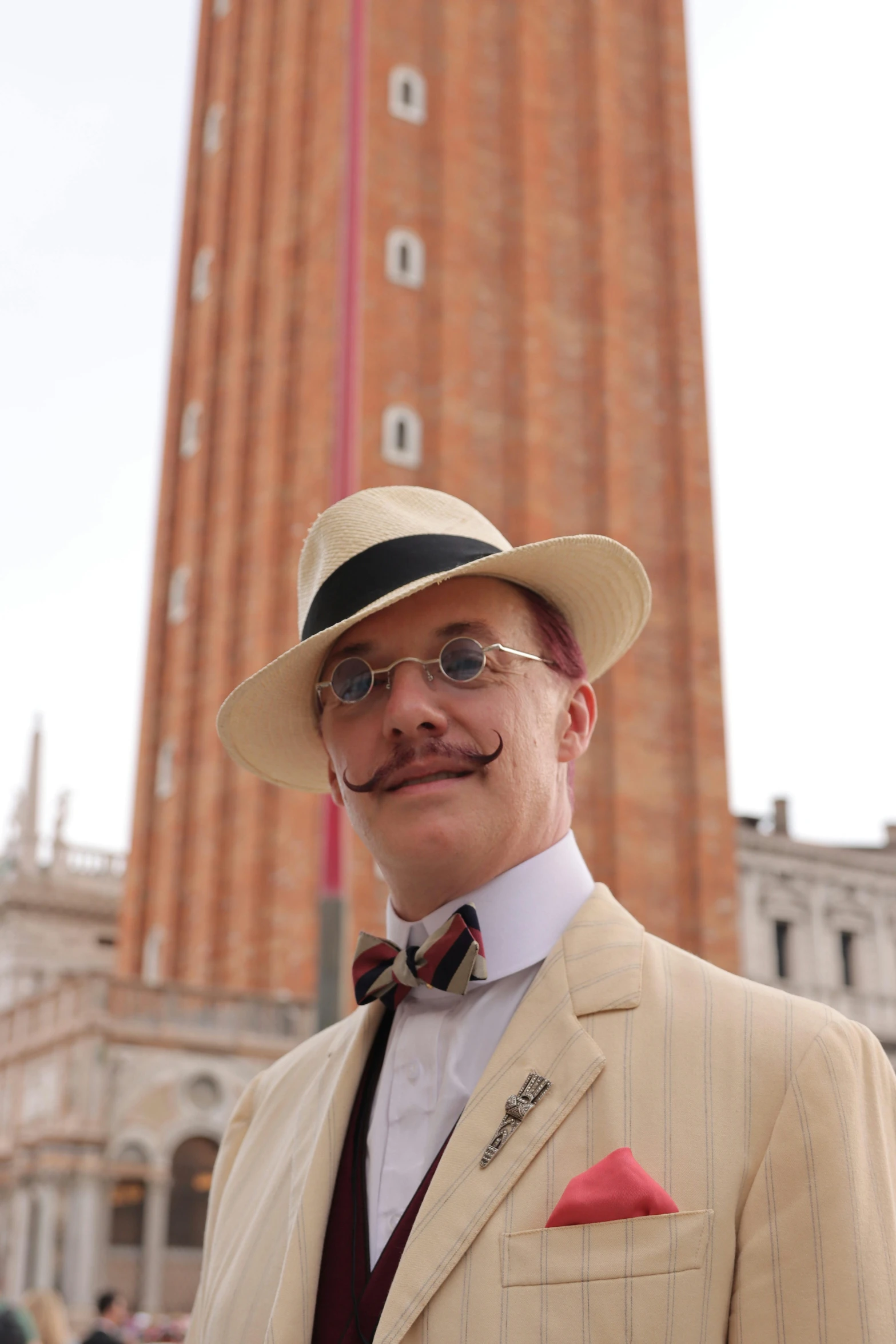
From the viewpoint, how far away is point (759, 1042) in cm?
190

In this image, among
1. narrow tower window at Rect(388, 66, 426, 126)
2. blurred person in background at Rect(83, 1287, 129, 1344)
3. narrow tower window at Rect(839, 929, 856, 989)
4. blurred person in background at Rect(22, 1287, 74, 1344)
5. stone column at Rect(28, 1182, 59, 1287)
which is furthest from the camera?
narrow tower window at Rect(388, 66, 426, 126)

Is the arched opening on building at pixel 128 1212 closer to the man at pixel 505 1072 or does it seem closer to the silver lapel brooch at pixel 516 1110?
the man at pixel 505 1072

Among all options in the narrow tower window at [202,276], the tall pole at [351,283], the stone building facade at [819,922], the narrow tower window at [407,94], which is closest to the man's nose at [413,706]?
the tall pole at [351,283]

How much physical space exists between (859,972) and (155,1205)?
566 inches

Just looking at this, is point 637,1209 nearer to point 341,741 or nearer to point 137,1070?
point 341,741

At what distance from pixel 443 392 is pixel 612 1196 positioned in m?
24.0

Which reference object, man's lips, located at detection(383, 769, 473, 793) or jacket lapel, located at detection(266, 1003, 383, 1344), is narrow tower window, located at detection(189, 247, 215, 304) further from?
man's lips, located at detection(383, 769, 473, 793)

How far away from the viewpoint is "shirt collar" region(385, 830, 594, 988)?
7.11ft

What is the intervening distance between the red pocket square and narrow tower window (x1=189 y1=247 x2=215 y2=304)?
97.5 feet

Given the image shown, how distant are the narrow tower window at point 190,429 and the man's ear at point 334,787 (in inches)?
1060

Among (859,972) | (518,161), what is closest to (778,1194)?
(859,972)

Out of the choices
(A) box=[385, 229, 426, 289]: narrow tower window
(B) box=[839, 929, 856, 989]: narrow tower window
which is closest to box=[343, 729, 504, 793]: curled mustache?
(A) box=[385, 229, 426, 289]: narrow tower window

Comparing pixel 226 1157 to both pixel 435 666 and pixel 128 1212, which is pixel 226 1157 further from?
pixel 128 1212

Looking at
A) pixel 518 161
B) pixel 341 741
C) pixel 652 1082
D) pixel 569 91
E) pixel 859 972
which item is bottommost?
pixel 652 1082
